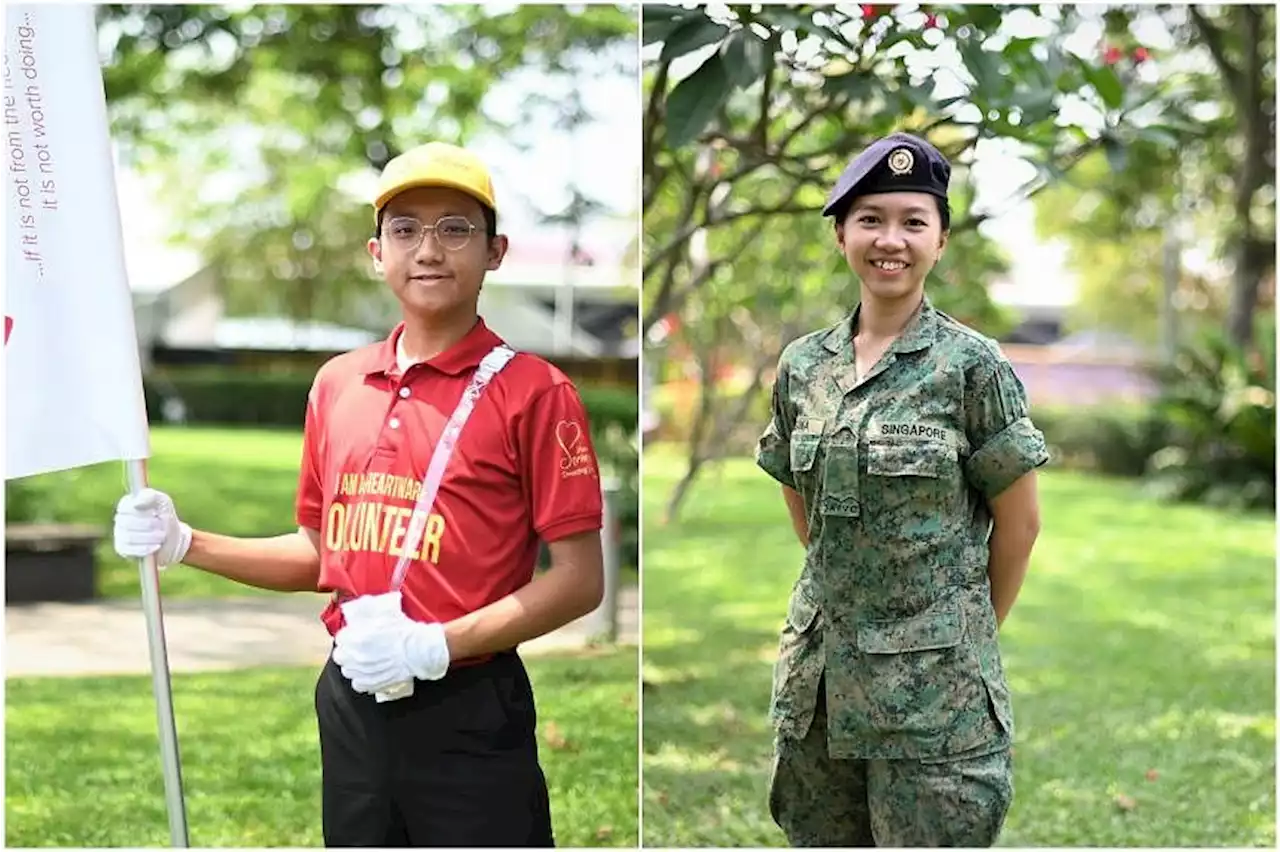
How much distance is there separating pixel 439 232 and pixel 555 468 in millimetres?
460

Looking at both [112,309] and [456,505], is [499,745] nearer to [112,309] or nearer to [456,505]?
[456,505]

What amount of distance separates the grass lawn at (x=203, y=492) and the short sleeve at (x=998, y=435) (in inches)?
170

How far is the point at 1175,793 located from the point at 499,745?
2.90 meters

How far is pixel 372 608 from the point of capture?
8.10ft

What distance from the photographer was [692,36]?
3232 mm

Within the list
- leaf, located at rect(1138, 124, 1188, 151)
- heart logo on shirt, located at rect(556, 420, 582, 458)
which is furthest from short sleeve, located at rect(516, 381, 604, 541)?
leaf, located at rect(1138, 124, 1188, 151)

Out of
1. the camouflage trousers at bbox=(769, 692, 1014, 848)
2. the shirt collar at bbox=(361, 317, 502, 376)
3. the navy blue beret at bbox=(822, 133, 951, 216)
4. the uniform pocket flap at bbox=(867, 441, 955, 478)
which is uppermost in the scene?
the navy blue beret at bbox=(822, 133, 951, 216)

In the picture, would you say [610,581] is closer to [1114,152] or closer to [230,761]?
[230,761]

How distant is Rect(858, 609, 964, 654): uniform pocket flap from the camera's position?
8.34 feet

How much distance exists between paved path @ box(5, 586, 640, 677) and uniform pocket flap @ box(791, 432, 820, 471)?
8.45 feet

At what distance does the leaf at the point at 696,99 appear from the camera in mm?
3217

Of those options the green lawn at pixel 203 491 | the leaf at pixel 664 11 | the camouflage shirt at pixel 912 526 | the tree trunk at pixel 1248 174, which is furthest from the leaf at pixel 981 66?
the tree trunk at pixel 1248 174

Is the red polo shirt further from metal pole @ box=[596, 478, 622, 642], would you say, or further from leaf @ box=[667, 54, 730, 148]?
metal pole @ box=[596, 478, 622, 642]

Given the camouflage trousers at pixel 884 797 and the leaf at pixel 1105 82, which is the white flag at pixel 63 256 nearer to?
the camouflage trousers at pixel 884 797
